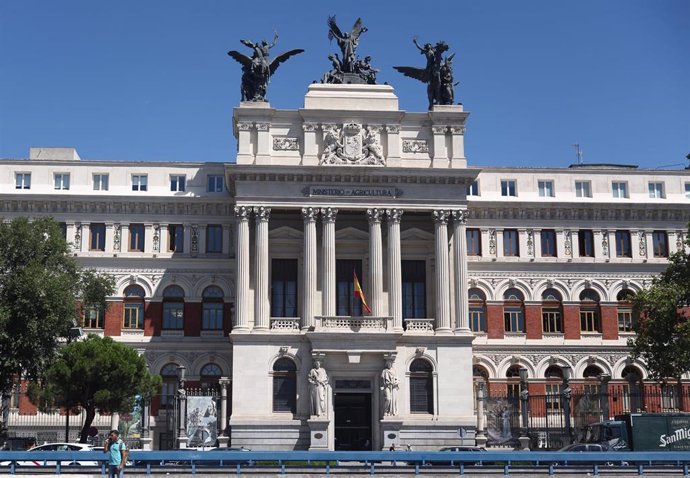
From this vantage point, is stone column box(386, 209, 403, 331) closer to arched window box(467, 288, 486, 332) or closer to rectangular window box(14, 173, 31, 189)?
arched window box(467, 288, 486, 332)

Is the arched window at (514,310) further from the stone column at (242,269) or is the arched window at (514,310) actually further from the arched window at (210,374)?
the arched window at (210,374)

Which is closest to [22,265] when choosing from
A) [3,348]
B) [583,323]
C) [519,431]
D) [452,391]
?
[3,348]

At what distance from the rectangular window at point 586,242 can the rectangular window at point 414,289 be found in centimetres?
1258

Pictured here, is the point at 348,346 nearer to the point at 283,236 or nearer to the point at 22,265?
the point at 283,236

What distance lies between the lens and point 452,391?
63.8 meters

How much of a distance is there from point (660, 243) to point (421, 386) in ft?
72.9

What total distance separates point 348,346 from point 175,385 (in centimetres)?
1355

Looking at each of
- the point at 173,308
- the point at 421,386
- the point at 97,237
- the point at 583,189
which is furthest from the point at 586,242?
the point at 97,237

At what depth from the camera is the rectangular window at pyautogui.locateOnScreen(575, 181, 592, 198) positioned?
73875 mm

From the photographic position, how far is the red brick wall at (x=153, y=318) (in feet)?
227

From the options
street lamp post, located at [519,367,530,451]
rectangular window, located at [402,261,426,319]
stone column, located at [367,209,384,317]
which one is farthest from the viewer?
rectangular window, located at [402,261,426,319]

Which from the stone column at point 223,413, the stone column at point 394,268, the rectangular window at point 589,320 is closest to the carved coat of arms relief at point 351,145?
the stone column at point 394,268

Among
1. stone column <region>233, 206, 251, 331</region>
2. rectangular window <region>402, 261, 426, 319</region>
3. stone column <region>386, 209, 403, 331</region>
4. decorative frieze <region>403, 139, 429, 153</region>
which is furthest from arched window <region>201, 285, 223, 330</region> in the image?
decorative frieze <region>403, 139, 429, 153</region>

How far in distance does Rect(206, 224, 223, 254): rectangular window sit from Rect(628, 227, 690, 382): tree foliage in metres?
28.8
